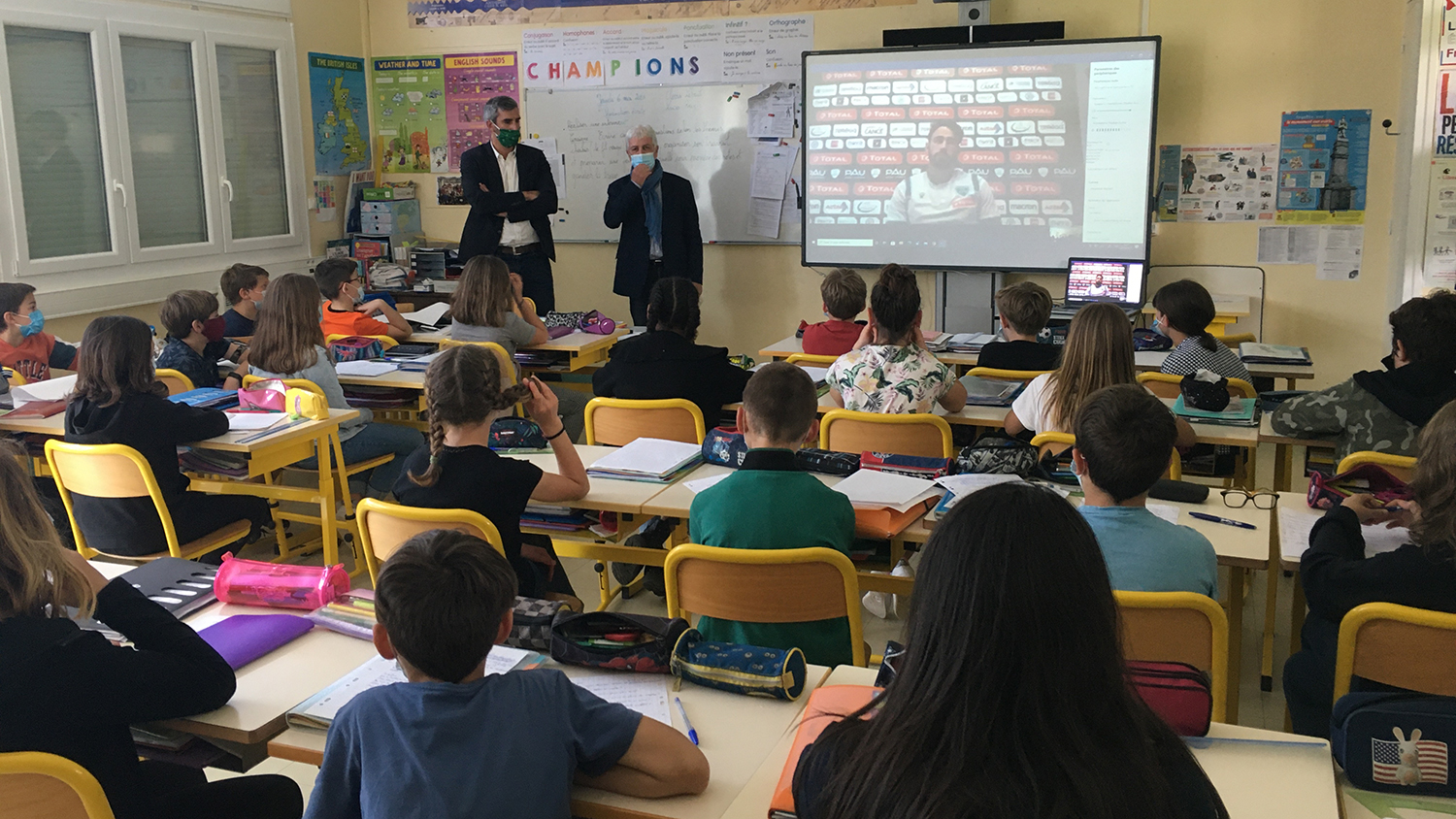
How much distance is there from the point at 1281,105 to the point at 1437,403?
3.25 metres

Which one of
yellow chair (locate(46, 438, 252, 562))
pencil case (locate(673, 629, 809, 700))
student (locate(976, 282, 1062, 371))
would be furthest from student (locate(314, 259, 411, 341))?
pencil case (locate(673, 629, 809, 700))

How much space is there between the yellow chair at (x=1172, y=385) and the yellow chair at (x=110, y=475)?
3.23 m

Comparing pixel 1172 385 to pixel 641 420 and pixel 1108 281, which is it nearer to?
pixel 1108 281

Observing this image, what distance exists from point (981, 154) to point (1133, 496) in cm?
473

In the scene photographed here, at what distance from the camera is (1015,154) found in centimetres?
656

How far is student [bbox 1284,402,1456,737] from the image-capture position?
2.07 meters

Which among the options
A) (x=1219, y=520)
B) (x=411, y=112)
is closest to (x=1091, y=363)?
(x=1219, y=520)

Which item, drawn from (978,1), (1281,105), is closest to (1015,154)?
(978,1)

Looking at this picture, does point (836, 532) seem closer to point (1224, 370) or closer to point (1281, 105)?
point (1224, 370)

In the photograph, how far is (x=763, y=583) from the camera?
2369 mm

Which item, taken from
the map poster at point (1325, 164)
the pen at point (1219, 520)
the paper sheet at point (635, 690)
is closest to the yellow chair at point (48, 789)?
the paper sheet at point (635, 690)

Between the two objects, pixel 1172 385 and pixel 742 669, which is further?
pixel 1172 385

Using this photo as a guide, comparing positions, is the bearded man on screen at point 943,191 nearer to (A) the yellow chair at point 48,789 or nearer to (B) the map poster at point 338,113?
(B) the map poster at point 338,113

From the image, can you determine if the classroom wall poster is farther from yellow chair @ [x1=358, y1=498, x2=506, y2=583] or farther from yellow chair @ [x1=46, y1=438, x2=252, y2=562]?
yellow chair @ [x1=46, y1=438, x2=252, y2=562]
